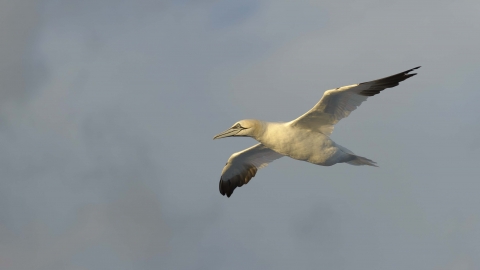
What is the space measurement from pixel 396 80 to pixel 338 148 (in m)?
2.88

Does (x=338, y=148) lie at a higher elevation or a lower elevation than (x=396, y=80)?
lower

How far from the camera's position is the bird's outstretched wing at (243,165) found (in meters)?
24.4

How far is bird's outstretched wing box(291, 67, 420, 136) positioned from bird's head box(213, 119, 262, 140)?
1.02 m

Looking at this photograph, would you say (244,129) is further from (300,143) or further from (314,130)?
(314,130)

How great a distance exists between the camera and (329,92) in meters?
19.5

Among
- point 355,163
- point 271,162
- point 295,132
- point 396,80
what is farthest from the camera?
point 271,162

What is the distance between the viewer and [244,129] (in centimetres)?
2094

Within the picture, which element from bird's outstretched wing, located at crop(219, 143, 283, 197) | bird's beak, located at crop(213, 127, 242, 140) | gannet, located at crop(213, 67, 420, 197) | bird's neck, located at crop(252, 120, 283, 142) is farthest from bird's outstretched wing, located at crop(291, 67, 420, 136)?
bird's outstretched wing, located at crop(219, 143, 283, 197)

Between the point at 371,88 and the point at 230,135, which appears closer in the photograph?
the point at 371,88

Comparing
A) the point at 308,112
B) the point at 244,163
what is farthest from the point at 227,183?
the point at 308,112

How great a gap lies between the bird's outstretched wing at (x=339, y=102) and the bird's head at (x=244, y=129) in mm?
1021

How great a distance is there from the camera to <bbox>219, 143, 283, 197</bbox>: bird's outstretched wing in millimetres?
24422

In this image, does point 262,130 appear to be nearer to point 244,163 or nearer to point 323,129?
point 323,129

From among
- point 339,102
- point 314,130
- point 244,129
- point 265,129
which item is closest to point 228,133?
point 244,129
